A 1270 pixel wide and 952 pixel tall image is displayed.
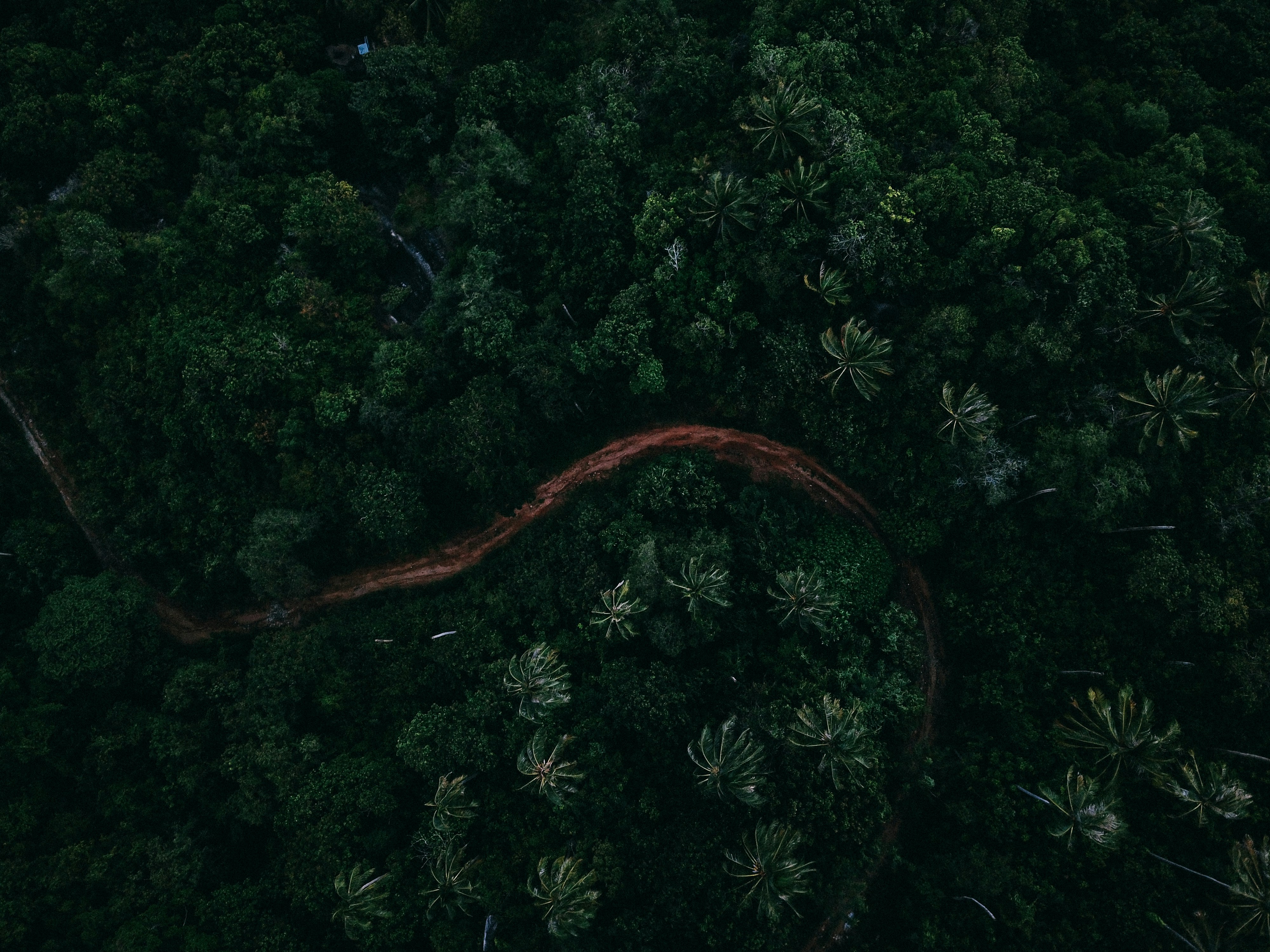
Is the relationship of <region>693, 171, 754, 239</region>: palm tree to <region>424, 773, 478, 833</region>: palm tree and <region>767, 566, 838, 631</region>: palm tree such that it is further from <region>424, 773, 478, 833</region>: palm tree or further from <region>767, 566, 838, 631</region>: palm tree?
<region>424, 773, 478, 833</region>: palm tree

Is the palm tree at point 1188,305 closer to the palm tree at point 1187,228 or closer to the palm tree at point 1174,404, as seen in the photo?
the palm tree at point 1187,228

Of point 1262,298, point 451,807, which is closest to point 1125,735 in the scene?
point 1262,298

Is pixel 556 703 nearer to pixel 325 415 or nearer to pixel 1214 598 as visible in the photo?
pixel 325 415

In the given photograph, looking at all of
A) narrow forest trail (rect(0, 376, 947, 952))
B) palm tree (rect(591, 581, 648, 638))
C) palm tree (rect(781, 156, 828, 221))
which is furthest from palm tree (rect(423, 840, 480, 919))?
palm tree (rect(781, 156, 828, 221))

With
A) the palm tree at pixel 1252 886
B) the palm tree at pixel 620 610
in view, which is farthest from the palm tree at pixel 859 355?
the palm tree at pixel 1252 886

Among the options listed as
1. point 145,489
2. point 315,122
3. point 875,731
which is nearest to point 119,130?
point 315,122

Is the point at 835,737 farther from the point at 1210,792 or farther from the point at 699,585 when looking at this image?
the point at 1210,792
